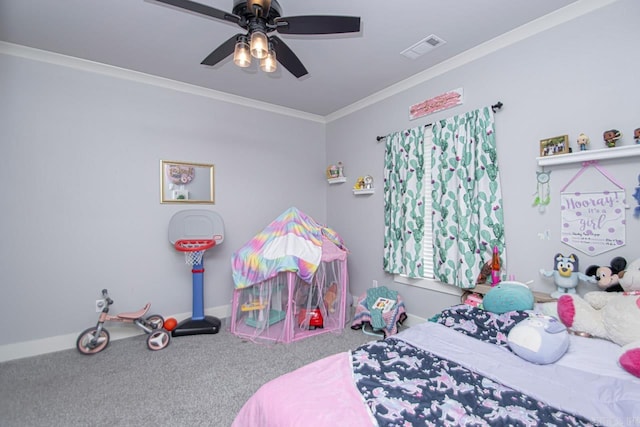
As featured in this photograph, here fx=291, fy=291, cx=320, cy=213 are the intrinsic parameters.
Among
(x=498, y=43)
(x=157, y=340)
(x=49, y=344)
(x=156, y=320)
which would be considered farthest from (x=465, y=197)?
(x=49, y=344)

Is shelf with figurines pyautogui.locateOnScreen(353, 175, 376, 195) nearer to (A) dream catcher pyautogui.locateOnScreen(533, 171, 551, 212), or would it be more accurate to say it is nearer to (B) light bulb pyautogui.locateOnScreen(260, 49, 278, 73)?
(A) dream catcher pyautogui.locateOnScreen(533, 171, 551, 212)

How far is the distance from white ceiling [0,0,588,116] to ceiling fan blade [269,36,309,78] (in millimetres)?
369

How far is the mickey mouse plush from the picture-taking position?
181 cm

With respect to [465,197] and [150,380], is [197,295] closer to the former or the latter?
[150,380]

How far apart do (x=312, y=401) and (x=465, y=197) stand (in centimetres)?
225

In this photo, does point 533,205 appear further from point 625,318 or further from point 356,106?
point 356,106

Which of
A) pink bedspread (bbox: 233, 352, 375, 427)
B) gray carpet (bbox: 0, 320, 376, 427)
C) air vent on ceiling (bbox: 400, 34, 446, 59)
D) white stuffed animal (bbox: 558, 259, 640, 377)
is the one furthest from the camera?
air vent on ceiling (bbox: 400, 34, 446, 59)

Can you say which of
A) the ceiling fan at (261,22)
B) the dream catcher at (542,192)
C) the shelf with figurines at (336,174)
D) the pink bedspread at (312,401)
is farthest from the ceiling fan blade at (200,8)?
the shelf with figurines at (336,174)

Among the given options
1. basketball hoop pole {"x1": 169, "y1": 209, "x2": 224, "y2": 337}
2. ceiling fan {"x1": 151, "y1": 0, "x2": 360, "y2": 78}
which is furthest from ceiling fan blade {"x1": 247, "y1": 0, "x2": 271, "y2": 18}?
basketball hoop pole {"x1": 169, "y1": 209, "x2": 224, "y2": 337}


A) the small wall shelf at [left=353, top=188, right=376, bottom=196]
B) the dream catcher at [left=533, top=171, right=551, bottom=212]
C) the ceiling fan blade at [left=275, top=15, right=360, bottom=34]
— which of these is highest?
the ceiling fan blade at [left=275, top=15, right=360, bottom=34]

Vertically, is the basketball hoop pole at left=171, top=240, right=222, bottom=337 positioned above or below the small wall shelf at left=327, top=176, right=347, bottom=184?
below

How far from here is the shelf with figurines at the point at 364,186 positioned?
3742 mm

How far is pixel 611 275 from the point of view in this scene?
1821 millimetres

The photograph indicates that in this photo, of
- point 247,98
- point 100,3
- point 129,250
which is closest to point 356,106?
point 247,98
